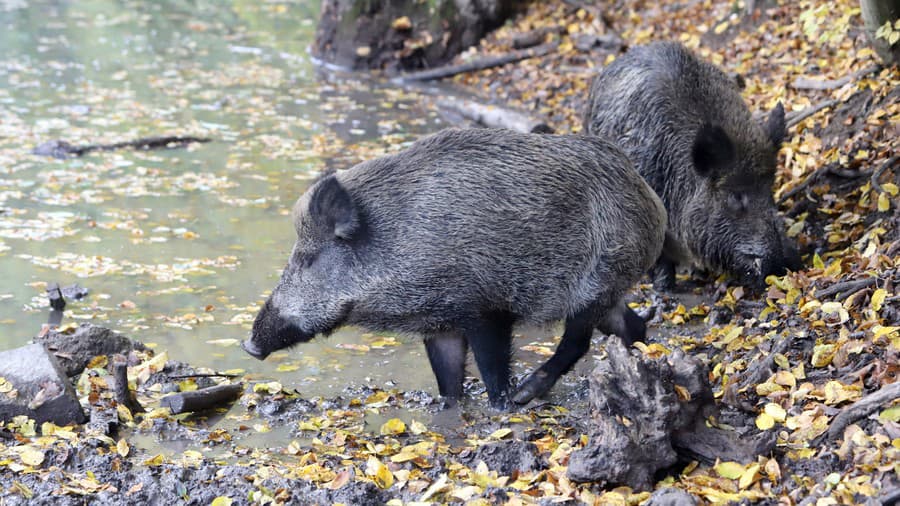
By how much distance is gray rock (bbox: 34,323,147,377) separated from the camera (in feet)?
19.6

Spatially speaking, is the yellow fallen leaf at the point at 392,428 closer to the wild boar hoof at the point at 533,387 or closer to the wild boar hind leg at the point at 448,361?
the wild boar hind leg at the point at 448,361

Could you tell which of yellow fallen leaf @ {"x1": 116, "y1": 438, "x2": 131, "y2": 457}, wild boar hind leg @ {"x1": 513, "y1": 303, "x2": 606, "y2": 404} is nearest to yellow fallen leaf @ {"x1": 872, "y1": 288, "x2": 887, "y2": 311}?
wild boar hind leg @ {"x1": 513, "y1": 303, "x2": 606, "y2": 404}

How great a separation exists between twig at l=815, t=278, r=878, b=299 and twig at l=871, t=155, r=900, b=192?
3.82 ft

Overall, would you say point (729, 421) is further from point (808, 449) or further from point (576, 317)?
point (576, 317)

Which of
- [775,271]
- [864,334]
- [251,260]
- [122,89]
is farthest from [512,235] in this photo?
[122,89]

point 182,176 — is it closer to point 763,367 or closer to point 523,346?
point 523,346

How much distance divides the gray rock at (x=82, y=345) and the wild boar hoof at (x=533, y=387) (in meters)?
2.36

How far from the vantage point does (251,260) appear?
7.96 metres

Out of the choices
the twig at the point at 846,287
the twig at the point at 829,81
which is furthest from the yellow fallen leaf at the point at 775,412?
the twig at the point at 829,81

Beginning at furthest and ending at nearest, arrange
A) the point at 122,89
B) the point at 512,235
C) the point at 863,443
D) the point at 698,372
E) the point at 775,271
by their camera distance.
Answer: the point at 122,89 < the point at 775,271 < the point at 512,235 < the point at 698,372 < the point at 863,443

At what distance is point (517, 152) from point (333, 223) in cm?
108

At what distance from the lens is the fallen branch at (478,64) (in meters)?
13.8

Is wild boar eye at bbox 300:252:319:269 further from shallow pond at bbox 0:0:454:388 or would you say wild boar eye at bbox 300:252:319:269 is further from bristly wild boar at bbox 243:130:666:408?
shallow pond at bbox 0:0:454:388

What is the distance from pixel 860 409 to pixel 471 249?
2.10 metres
